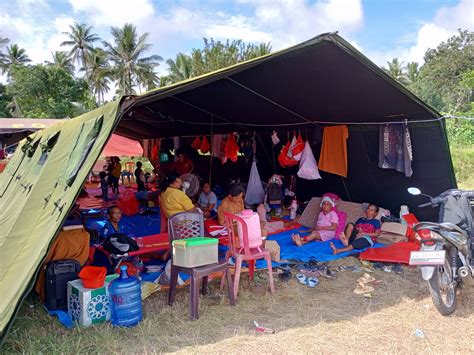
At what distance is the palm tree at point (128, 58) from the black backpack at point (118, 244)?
98.2 feet

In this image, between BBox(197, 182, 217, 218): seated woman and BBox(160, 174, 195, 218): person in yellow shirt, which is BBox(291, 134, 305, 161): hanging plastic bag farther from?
BBox(160, 174, 195, 218): person in yellow shirt

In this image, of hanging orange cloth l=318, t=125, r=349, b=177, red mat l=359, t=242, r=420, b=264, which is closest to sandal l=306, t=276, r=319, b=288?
red mat l=359, t=242, r=420, b=264

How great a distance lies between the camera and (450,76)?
25.5 m

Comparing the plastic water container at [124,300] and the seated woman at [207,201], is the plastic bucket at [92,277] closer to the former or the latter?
the plastic water container at [124,300]

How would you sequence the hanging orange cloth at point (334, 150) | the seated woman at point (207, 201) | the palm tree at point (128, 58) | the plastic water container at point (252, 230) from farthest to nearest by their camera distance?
the palm tree at point (128, 58)
the seated woman at point (207, 201)
the hanging orange cloth at point (334, 150)
the plastic water container at point (252, 230)

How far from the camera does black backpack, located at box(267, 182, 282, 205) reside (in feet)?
26.6

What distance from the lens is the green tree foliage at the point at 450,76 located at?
24.4 meters

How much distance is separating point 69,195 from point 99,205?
651 centimetres

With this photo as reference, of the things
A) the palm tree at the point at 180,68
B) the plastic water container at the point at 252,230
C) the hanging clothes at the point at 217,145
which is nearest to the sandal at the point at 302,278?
the plastic water container at the point at 252,230

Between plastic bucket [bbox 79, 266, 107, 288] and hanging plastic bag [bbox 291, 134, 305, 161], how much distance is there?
479cm

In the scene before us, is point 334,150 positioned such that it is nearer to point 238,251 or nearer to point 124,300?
point 238,251

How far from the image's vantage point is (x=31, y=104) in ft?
86.2

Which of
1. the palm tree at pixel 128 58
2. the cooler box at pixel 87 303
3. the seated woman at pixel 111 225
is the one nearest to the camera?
the cooler box at pixel 87 303

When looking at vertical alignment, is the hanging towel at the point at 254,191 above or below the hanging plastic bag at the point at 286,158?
below
